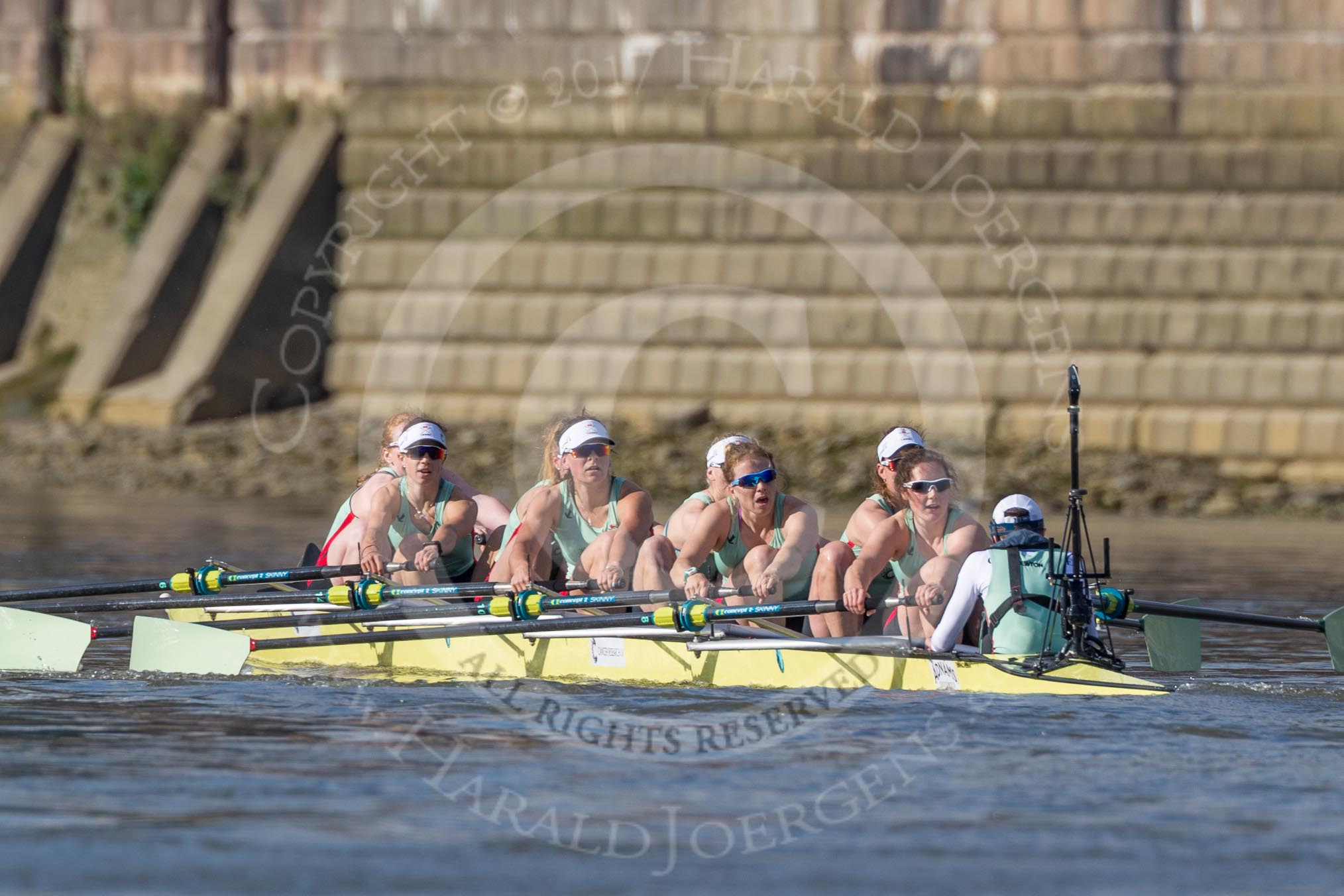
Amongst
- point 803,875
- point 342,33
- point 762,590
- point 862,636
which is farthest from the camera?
point 342,33

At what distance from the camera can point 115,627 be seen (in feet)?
41.4

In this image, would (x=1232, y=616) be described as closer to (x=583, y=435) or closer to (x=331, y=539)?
(x=583, y=435)

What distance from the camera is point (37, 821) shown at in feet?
25.5

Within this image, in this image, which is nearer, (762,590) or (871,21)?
(762,590)

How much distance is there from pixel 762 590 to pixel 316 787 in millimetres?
3777

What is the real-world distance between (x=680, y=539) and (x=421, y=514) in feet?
6.43

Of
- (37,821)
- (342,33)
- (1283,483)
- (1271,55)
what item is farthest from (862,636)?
(342,33)

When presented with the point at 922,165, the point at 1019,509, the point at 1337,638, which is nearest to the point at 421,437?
the point at 1019,509

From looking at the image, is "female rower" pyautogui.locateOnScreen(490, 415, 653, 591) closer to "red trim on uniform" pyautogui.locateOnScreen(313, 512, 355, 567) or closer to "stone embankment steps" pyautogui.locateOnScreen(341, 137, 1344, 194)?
"red trim on uniform" pyautogui.locateOnScreen(313, 512, 355, 567)

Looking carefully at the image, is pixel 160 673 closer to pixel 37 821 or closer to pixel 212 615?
pixel 212 615

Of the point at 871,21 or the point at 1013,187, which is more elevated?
the point at 871,21

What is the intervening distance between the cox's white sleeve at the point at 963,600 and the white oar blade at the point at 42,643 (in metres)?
4.77

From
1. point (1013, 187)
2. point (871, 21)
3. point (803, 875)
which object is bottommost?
point (803, 875)

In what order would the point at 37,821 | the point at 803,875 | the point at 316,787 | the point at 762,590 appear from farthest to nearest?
the point at 762,590 < the point at 316,787 < the point at 37,821 < the point at 803,875
